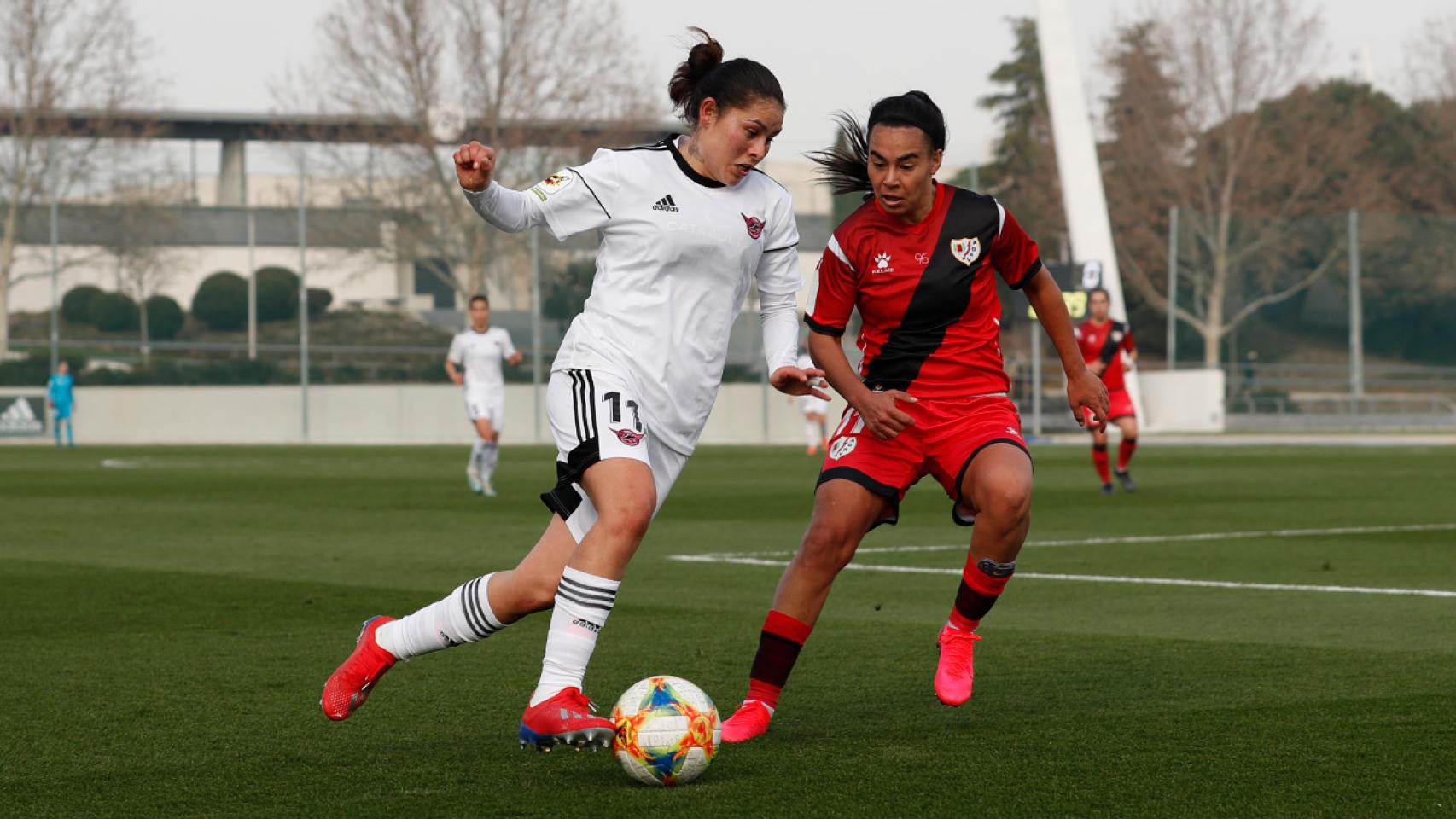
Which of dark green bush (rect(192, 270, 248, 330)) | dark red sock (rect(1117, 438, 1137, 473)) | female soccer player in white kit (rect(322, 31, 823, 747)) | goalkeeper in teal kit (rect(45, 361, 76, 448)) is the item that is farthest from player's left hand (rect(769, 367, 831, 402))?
dark green bush (rect(192, 270, 248, 330))

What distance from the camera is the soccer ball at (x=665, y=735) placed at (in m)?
4.88

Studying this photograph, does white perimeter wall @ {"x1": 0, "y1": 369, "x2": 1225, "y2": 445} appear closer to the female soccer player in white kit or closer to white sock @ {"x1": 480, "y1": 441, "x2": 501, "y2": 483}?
white sock @ {"x1": 480, "y1": 441, "x2": 501, "y2": 483}

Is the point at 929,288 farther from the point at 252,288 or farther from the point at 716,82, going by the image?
the point at 252,288

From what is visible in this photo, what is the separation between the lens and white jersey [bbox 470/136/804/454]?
5.42 metres

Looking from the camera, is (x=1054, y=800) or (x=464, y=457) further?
(x=464, y=457)

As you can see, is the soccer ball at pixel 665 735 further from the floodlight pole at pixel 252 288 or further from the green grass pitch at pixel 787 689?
the floodlight pole at pixel 252 288

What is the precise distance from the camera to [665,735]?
4.88 m

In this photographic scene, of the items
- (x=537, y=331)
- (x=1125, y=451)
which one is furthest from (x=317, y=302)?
(x=1125, y=451)

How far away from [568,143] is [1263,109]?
2579cm

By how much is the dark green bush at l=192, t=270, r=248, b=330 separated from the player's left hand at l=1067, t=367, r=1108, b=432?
3659 centimetres

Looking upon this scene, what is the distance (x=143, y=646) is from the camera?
7754 millimetres

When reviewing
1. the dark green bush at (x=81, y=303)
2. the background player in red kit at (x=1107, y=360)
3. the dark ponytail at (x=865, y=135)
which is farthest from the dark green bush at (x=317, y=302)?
the dark ponytail at (x=865, y=135)

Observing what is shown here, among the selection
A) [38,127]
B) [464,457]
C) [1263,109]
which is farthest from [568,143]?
[1263,109]

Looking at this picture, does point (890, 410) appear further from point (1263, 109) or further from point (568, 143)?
point (1263, 109)
